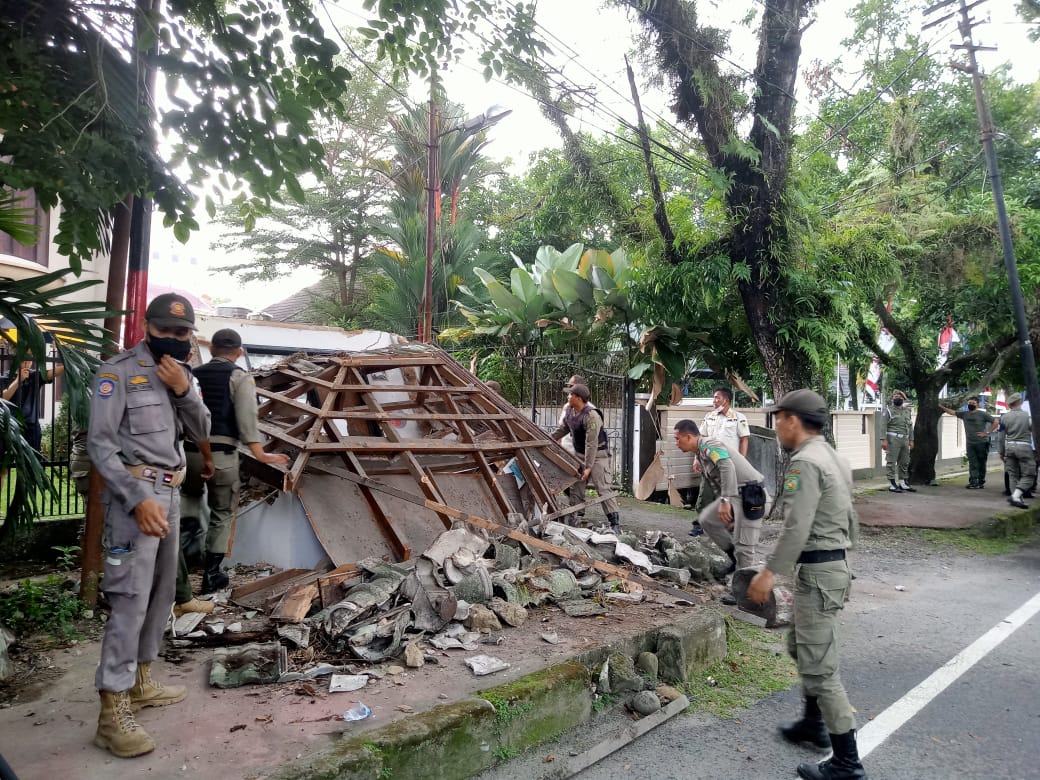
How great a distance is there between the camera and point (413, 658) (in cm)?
377

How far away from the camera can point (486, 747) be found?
3172 mm

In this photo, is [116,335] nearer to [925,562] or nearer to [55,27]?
[55,27]

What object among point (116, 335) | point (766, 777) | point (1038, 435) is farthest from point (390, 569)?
point (1038, 435)

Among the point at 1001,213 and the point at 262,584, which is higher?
the point at 1001,213

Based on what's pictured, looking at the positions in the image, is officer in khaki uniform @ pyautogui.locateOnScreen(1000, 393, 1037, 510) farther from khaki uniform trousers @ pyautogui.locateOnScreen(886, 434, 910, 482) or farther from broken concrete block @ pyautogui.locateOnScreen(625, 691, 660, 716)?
broken concrete block @ pyautogui.locateOnScreen(625, 691, 660, 716)

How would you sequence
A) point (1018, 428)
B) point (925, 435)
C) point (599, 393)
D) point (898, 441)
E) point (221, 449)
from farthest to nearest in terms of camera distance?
point (925, 435) → point (898, 441) → point (599, 393) → point (1018, 428) → point (221, 449)

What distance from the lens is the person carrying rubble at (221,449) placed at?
4754 millimetres

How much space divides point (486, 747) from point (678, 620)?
1892 millimetres

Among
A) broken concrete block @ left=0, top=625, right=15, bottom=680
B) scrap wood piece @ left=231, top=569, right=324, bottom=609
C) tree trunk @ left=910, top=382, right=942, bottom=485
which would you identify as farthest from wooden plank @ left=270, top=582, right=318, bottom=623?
tree trunk @ left=910, top=382, right=942, bottom=485

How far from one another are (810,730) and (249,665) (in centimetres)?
292

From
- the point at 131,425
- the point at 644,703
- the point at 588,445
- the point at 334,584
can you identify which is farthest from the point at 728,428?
the point at 131,425

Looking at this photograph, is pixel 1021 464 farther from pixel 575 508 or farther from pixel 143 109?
pixel 143 109

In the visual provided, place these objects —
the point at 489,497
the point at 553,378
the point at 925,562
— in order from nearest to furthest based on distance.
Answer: the point at 489,497 < the point at 925,562 < the point at 553,378

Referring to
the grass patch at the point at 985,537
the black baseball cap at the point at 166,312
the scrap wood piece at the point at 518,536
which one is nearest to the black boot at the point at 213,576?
the scrap wood piece at the point at 518,536
